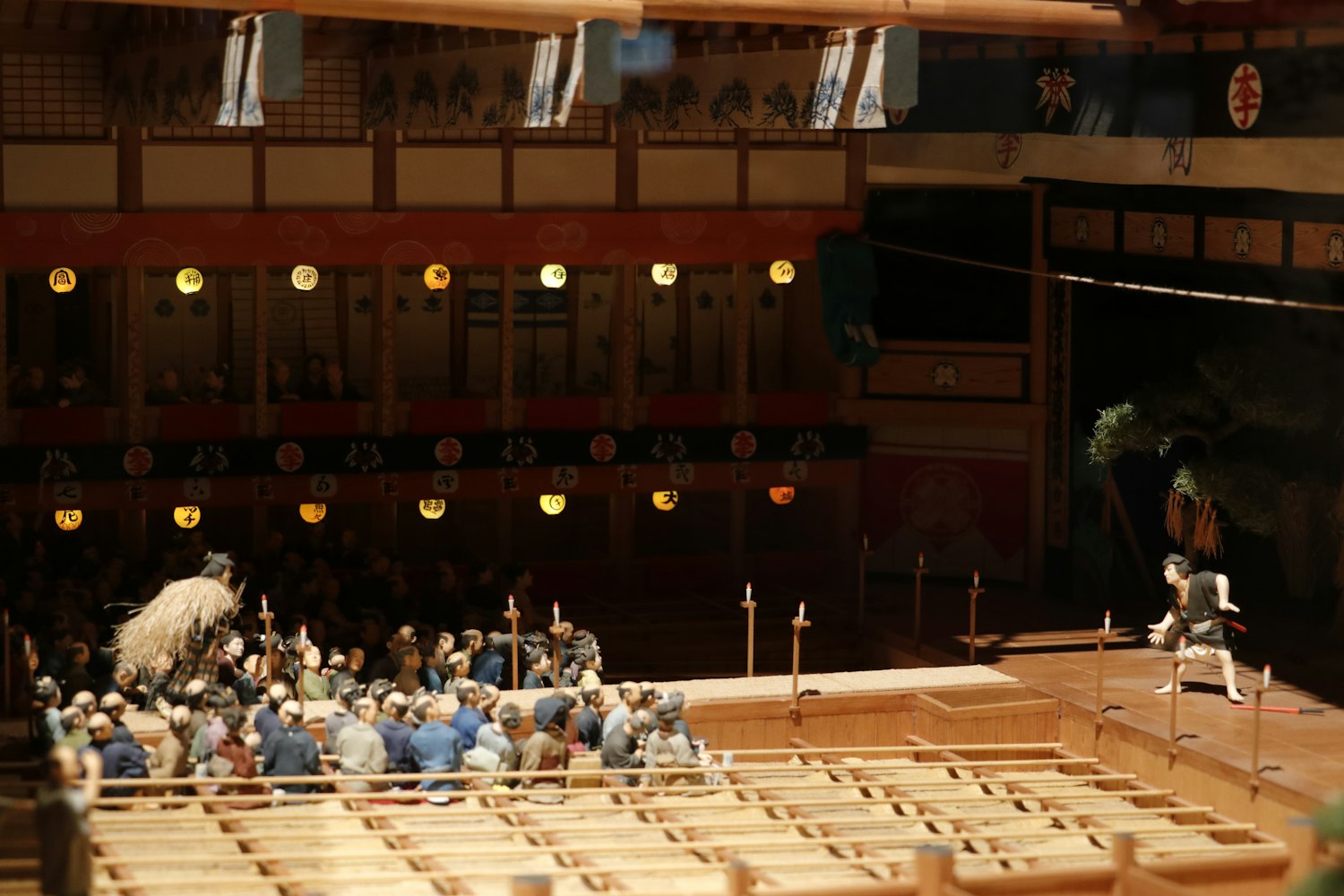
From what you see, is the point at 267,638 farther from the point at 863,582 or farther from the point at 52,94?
the point at 863,582

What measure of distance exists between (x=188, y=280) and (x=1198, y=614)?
376 inches

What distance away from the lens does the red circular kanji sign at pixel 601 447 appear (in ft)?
64.5

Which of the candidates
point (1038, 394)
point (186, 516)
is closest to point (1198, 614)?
point (1038, 394)

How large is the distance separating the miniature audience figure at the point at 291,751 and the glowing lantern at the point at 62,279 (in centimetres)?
687

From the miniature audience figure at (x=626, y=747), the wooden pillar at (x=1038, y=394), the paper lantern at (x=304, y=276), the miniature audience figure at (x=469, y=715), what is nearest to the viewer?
the miniature audience figure at (x=626, y=747)

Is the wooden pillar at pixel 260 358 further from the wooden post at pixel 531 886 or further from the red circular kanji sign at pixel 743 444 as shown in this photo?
the wooden post at pixel 531 886

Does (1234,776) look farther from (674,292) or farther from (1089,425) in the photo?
(674,292)

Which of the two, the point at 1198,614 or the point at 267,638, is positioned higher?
the point at 1198,614

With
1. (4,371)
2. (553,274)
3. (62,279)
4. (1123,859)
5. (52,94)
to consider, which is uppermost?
(52,94)

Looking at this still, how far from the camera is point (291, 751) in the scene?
1275 centimetres

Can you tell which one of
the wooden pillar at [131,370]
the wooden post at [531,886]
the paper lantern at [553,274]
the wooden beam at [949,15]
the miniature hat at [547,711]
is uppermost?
the wooden beam at [949,15]

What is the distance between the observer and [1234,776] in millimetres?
14141

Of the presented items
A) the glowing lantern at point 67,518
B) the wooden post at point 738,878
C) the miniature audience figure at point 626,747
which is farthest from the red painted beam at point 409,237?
the wooden post at point 738,878

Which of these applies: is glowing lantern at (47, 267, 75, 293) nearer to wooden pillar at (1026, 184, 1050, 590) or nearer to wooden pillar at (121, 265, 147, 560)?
wooden pillar at (121, 265, 147, 560)
